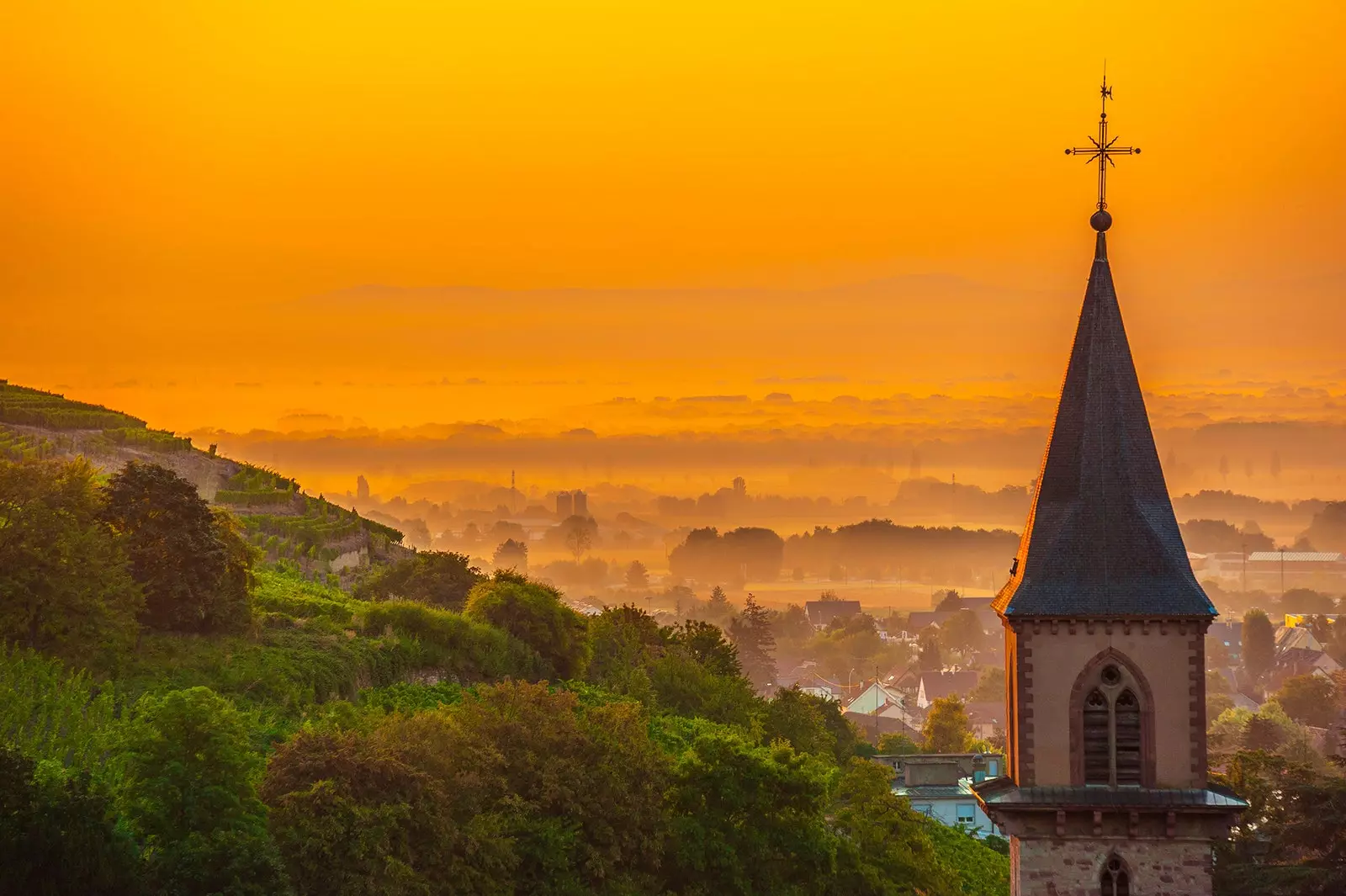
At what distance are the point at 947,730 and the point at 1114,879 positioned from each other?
103637 millimetres

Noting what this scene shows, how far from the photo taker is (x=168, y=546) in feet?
164

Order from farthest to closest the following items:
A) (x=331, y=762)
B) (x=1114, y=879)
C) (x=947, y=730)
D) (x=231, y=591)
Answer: (x=947, y=730) → (x=231, y=591) → (x=331, y=762) → (x=1114, y=879)

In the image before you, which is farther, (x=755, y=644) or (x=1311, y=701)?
(x=755, y=644)

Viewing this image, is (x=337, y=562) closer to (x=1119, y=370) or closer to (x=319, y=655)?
(x=319, y=655)

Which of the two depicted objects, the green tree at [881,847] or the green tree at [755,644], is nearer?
the green tree at [881,847]

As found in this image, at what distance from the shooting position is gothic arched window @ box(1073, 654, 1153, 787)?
3181 centimetres

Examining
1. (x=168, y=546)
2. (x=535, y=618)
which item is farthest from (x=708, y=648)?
(x=168, y=546)

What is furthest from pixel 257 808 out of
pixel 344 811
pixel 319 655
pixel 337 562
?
pixel 337 562

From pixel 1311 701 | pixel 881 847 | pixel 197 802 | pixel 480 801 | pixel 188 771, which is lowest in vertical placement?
pixel 1311 701

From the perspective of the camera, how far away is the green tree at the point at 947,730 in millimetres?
131538

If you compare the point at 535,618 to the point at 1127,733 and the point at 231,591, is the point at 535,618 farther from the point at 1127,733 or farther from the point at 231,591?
the point at 1127,733

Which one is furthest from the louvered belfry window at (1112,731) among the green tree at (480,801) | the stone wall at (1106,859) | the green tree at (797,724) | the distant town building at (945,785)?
the distant town building at (945,785)

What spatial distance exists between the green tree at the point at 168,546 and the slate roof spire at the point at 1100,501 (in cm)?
2531

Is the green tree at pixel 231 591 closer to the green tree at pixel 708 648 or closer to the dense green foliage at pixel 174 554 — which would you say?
the dense green foliage at pixel 174 554
